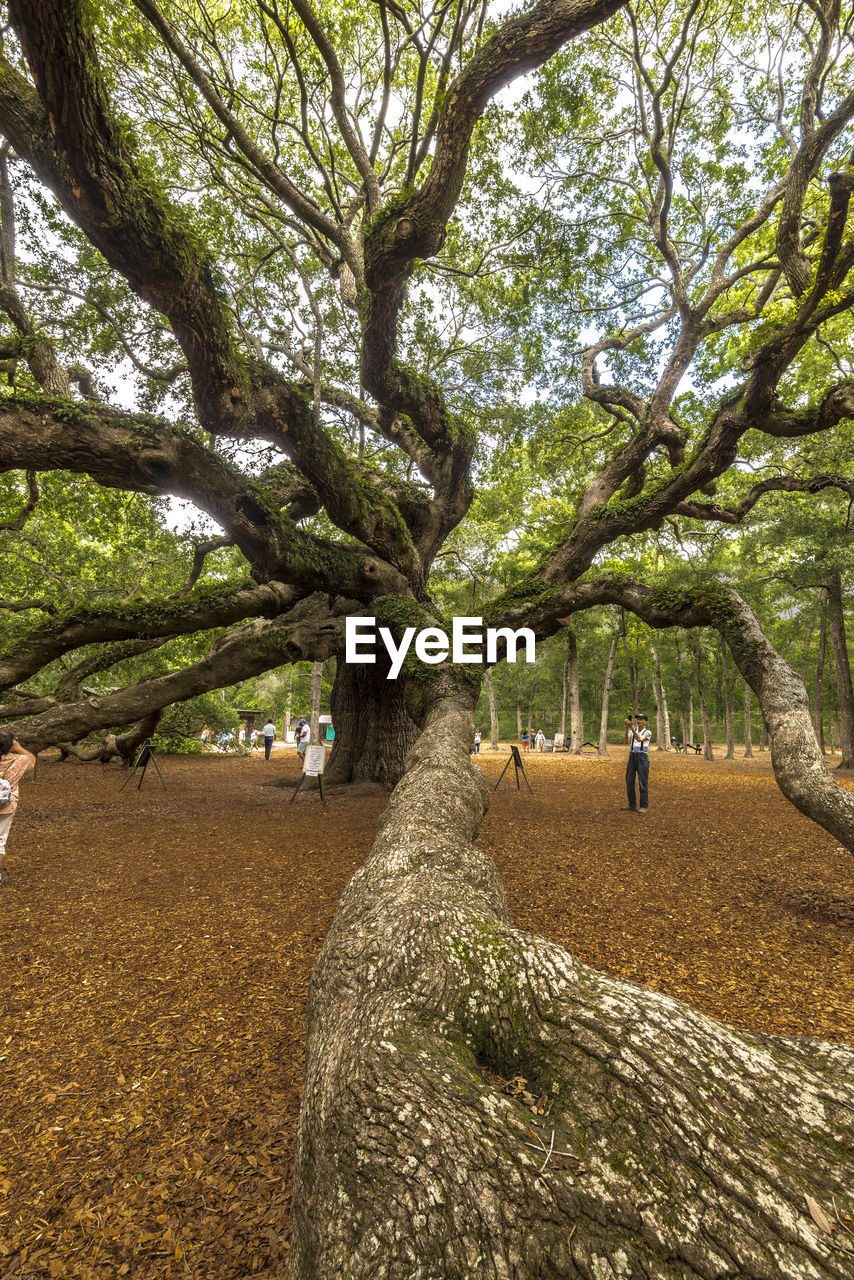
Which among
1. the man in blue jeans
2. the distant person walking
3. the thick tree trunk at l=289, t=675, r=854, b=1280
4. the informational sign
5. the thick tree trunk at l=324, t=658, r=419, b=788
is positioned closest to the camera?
the thick tree trunk at l=289, t=675, r=854, b=1280

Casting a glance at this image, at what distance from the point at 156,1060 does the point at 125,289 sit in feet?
38.6

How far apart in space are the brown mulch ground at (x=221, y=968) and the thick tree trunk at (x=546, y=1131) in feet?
2.73

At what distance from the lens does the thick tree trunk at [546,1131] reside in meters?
1.07

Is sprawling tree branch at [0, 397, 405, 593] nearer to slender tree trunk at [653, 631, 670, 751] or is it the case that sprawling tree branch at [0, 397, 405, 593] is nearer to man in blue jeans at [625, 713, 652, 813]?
man in blue jeans at [625, 713, 652, 813]

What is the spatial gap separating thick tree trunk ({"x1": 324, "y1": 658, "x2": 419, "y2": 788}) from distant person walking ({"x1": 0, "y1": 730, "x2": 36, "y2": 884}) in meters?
6.16

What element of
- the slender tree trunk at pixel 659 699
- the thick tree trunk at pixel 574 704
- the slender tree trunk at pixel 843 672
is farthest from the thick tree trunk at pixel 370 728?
the slender tree trunk at pixel 659 699

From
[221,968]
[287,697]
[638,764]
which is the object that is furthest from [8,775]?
[287,697]

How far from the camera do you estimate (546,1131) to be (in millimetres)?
1331

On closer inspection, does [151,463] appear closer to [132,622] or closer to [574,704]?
[132,622]

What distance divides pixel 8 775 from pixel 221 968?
149 inches

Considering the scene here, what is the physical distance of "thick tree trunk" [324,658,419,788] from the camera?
1091 centimetres

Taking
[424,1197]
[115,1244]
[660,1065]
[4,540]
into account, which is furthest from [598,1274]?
[4,540]

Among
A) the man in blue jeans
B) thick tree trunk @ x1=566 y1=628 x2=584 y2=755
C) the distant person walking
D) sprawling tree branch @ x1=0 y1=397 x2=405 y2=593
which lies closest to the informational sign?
sprawling tree branch @ x1=0 y1=397 x2=405 y2=593

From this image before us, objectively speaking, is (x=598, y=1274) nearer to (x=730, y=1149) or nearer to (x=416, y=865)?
(x=730, y=1149)
